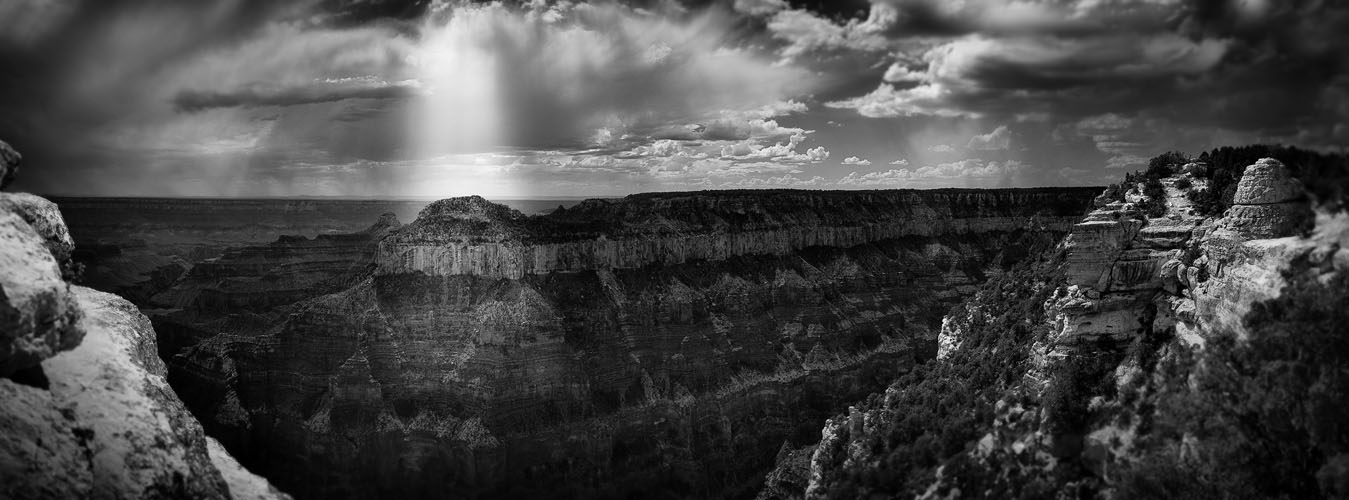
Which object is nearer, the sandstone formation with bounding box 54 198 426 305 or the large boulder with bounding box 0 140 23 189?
the large boulder with bounding box 0 140 23 189

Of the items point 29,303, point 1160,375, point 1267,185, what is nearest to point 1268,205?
point 1267,185

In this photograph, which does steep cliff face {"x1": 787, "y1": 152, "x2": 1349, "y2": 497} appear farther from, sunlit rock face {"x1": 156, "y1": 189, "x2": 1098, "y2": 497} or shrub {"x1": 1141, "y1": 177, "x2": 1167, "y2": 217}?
sunlit rock face {"x1": 156, "y1": 189, "x2": 1098, "y2": 497}

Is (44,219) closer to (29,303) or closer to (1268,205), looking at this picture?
(29,303)

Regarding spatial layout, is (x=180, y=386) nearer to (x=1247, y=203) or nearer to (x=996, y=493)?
(x=996, y=493)

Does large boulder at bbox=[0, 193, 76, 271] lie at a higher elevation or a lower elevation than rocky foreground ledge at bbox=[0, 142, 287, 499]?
higher

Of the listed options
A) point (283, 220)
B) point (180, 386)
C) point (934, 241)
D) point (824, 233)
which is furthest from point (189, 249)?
point (934, 241)

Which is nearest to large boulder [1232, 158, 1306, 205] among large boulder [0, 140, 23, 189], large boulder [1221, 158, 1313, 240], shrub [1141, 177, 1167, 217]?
large boulder [1221, 158, 1313, 240]

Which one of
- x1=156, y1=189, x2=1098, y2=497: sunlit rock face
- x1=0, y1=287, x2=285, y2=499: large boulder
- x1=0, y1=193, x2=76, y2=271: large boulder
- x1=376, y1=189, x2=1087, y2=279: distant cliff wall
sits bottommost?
x1=156, y1=189, x2=1098, y2=497: sunlit rock face
